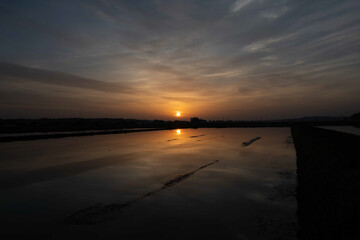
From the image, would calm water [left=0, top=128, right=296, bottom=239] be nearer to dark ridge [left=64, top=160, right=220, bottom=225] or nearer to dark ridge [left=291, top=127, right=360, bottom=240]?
dark ridge [left=64, top=160, right=220, bottom=225]

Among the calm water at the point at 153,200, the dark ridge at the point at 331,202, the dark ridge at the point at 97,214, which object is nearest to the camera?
the dark ridge at the point at 331,202

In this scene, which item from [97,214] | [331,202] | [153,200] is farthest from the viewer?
[153,200]

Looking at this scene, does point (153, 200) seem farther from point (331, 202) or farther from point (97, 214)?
point (331, 202)

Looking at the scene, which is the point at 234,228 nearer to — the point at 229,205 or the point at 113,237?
the point at 229,205

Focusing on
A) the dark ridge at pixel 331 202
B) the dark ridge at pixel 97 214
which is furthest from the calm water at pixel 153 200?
the dark ridge at pixel 331 202

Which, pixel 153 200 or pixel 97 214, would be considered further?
pixel 153 200

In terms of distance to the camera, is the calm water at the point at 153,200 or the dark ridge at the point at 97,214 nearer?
the calm water at the point at 153,200

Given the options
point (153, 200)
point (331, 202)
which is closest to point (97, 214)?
point (153, 200)

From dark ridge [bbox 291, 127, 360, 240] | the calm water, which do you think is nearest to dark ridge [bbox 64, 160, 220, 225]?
the calm water

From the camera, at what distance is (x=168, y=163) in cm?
2262

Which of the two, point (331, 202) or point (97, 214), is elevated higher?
point (331, 202)

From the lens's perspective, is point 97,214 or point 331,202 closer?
point 331,202

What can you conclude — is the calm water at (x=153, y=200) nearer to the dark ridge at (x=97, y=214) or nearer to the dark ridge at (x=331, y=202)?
the dark ridge at (x=97, y=214)

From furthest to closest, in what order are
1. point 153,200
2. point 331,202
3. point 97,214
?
1. point 153,200
2. point 97,214
3. point 331,202
